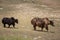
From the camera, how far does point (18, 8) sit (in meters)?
31.6

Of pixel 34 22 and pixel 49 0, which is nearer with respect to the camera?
pixel 34 22

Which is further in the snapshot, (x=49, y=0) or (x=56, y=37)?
(x=49, y=0)

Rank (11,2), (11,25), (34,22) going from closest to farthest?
(34,22) → (11,25) → (11,2)

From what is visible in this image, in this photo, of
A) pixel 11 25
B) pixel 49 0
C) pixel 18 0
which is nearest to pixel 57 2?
pixel 49 0

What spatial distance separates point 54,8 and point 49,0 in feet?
16.3

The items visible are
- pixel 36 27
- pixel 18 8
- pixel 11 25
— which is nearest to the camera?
pixel 36 27

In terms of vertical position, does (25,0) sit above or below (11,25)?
above

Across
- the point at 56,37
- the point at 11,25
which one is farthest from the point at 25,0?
the point at 56,37

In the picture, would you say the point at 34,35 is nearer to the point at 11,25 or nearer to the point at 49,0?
the point at 11,25

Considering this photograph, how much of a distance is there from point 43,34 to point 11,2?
68.0 ft

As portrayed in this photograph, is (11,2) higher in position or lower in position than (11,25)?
higher

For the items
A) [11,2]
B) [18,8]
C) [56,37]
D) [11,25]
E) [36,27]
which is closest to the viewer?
[56,37]

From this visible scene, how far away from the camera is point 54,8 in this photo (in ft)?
108

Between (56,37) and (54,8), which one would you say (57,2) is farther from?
(56,37)
